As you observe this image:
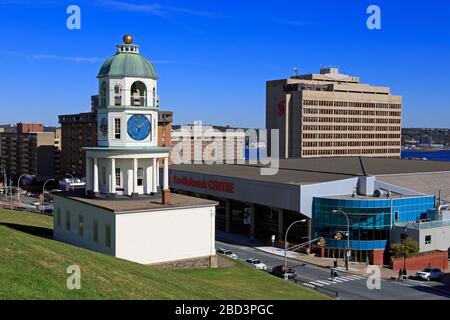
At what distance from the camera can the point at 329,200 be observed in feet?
238

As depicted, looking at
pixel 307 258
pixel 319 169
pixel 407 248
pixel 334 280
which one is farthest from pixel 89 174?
pixel 319 169

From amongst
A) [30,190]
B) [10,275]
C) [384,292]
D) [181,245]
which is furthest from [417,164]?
[30,190]

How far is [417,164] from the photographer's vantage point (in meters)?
104

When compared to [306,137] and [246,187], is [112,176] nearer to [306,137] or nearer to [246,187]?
[246,187]

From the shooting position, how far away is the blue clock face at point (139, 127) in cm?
4119

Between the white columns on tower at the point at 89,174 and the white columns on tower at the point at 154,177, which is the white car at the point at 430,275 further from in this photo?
the white columns on tower at the point at 89,174

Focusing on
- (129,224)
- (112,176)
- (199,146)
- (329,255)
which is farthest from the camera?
(199,146)

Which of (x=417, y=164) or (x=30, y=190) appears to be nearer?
(x=417, y=164)

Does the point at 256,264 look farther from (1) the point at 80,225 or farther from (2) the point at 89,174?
(2) the point at 89,174

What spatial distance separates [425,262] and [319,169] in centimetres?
2955

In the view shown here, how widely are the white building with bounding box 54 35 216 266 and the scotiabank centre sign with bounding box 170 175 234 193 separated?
43.7m

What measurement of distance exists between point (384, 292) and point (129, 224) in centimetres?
2789

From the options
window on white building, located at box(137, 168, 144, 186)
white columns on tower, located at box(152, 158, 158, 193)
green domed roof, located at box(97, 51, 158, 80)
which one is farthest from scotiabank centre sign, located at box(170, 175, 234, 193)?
green domed roof, located at box(97, 51, 158, 80)

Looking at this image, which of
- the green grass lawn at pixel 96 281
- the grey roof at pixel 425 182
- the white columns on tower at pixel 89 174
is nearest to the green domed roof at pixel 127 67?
the white columns on tower at pixel 89 174
